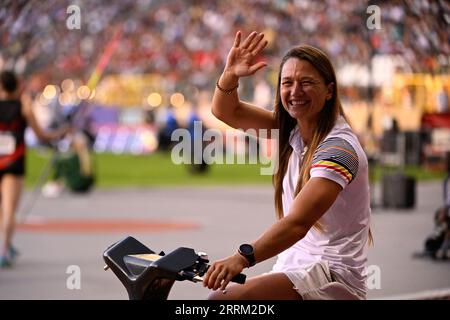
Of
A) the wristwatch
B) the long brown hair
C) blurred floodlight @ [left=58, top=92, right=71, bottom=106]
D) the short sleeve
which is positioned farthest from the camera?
blurred floodlight @ [left=58, top=92, right=71, bottom=106]

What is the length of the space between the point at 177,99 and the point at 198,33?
3412 millimetres

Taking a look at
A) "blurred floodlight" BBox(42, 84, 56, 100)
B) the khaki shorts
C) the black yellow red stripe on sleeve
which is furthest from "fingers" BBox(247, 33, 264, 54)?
"blurred floodlight" BBox(42, 84, 56, 100)

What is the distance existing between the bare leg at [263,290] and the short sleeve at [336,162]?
0.43 meters

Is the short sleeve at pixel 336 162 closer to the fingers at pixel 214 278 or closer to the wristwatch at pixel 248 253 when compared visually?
the wristwatch at pixel 248 253

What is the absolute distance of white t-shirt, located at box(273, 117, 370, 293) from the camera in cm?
442

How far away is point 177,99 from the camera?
167 feet

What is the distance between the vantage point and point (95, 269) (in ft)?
34.4

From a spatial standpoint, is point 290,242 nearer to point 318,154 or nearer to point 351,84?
point 318,154

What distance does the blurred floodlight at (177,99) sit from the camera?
5045 centimetres

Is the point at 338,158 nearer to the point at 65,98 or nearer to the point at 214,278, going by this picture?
the point at 214,278

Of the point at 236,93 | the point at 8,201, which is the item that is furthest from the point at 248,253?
the point at 8,201

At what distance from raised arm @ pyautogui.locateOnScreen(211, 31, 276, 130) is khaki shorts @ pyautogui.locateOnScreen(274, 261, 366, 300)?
29.1 inches

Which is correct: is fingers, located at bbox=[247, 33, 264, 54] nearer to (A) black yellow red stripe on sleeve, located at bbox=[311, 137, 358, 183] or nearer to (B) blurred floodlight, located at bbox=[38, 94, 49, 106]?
(A) black yellow red stripe on sleeve, located at bbox=[311, 137, 358, 183]

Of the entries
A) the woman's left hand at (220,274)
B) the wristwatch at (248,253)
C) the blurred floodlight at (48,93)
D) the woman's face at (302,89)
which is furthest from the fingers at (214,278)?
the blurred floodlight at (48,93)
